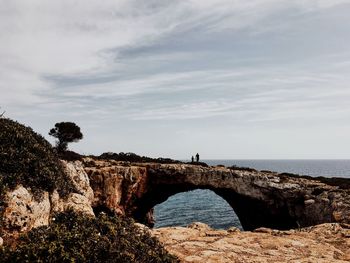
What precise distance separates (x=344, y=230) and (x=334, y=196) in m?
16.7

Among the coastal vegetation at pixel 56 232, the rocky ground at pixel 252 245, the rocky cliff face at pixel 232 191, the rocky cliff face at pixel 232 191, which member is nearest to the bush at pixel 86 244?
the coastal vegetation at pixel 56 232

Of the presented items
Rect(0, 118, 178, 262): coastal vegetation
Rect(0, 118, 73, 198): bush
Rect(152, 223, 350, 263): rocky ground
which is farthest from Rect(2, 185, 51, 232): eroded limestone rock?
Rect(152, 223, 350, 263): rocky ground

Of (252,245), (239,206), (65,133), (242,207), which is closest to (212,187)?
(242,207)

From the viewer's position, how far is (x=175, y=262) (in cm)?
799

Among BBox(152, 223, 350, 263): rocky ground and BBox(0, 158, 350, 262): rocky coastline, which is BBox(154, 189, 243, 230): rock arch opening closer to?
BBox(0, 158, 350, 262): rocky coastline

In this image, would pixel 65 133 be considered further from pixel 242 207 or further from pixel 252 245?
pixel 252 245

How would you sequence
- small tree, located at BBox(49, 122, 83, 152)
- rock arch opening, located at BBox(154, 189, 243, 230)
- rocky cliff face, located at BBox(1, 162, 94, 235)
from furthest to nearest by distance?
rock arch opening, located at BBox(154, 189, 243, 230) → small tree, located at BBox(49, 122, 83, 152) → rocky cliff face, located at BBox(1, 162, 94, 235)

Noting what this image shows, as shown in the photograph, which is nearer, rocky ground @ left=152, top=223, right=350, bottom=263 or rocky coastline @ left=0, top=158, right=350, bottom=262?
rocky coastline @ left=0, top=158, right=350, bottom=262

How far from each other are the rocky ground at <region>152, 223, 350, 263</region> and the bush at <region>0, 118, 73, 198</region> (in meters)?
4.10

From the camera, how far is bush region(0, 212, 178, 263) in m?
6.21

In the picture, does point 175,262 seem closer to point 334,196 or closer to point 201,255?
point 201,255

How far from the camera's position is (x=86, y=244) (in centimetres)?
666

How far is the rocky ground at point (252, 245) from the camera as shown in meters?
9.75

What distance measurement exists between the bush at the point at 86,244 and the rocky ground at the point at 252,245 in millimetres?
1898
